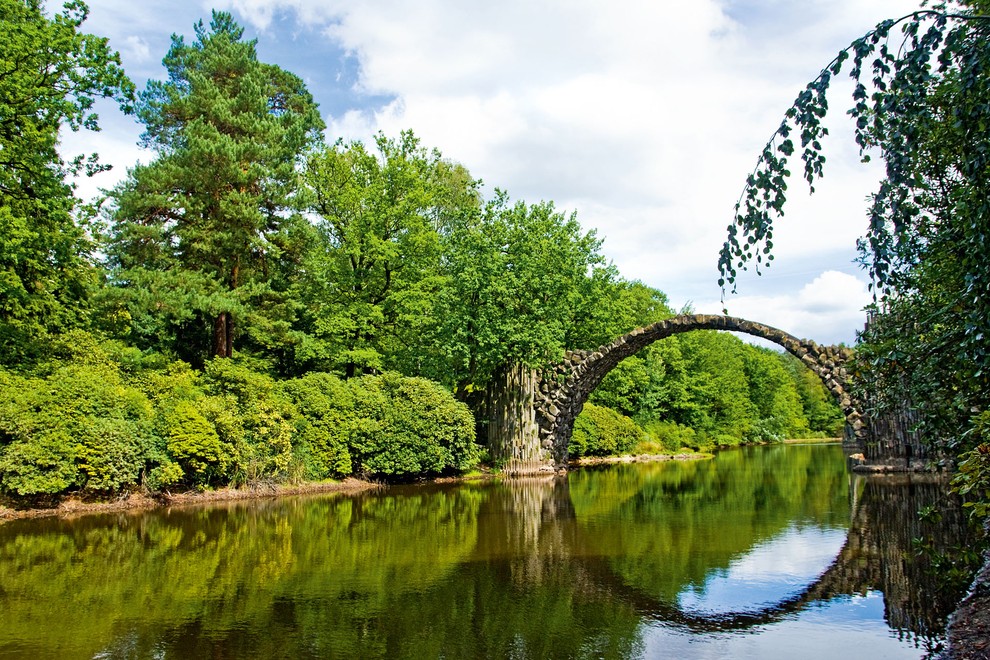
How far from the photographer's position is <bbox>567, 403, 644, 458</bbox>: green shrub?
30177mm

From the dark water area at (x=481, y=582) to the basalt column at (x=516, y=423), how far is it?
805 cm

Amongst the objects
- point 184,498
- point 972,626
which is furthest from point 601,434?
point 972,626

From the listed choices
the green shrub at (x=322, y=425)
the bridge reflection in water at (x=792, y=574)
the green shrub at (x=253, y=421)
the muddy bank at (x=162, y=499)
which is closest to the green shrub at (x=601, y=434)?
the green shrub at (x=322, y=425)

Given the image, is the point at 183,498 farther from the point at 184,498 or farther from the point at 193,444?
the point at 193,444

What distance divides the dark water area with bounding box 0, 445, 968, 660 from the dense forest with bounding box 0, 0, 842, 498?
2262mm

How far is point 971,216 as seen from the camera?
10.9 ft

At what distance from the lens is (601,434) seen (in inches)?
1255

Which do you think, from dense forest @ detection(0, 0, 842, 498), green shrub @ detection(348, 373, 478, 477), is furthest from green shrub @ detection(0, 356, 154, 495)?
green shrub @ detection(348, 373, 478, 477)

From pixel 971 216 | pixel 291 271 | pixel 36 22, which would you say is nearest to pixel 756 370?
pixel 291 271

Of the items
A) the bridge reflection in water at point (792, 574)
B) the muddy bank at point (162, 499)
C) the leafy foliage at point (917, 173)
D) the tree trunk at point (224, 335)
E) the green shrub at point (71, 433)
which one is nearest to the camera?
the leafy foliage at point (917, 173)

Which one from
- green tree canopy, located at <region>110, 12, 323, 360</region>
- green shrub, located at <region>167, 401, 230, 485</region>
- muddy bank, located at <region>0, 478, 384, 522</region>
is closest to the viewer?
muddy bank, located at <region>0, 478, 384, 522</region>

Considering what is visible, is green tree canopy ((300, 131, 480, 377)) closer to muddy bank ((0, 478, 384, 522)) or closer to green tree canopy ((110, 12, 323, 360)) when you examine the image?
green tree canopy ((110, 12, 323, 360))

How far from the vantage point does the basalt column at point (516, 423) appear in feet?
75.9

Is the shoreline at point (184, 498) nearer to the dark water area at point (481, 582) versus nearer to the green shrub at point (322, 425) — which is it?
the green shrub at point (322, 425)
